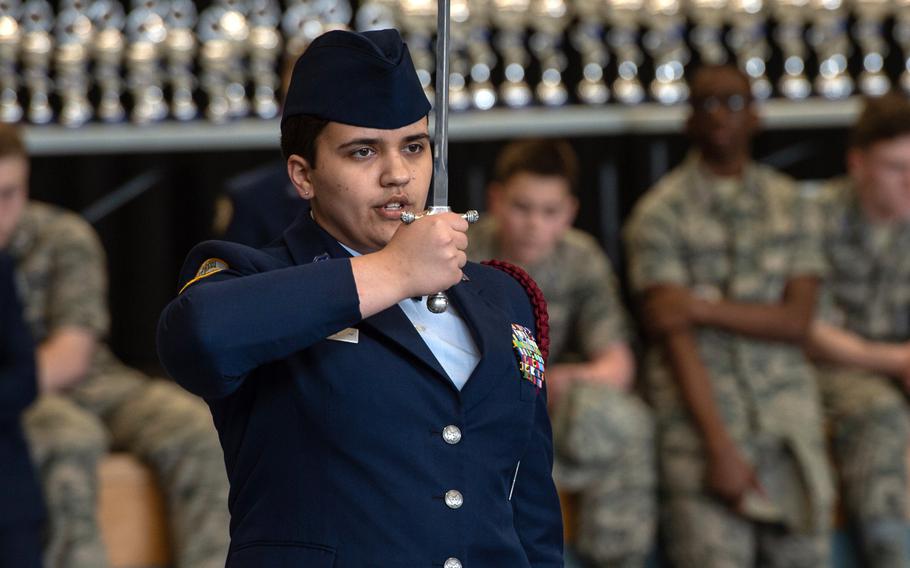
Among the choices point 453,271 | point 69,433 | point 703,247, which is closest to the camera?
point 453,271

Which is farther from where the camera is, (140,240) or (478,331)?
(140,240)

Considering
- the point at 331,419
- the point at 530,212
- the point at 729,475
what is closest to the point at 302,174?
the point at 331,419

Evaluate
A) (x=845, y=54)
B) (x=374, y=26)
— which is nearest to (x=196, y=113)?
(x=374, y=26)

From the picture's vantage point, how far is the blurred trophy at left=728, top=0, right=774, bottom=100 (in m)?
5.09

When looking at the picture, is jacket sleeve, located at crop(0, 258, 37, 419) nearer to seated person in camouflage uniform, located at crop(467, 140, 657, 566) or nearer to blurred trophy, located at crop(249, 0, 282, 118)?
seated person in camouflage uniform, located at crop(467, 140, 657, 566)

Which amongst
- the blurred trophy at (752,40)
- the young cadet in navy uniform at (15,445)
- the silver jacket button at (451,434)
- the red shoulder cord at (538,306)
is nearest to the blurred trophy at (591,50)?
the blurred trophy at (752,40)

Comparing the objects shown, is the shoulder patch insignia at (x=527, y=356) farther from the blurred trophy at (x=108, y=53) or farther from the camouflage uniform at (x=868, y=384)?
the blurred trophy at (x=108, y=53)

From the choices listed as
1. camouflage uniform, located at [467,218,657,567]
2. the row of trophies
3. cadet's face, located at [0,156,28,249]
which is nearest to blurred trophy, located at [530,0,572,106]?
the row of trophies

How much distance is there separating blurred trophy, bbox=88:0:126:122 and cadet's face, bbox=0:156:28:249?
115 centimetres

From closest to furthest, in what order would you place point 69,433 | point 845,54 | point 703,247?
1. point 69,433
2. point 703,247
3. point 845,54

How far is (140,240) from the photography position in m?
4.85

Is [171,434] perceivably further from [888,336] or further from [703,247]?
[888,336]

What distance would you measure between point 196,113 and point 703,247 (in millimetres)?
1762

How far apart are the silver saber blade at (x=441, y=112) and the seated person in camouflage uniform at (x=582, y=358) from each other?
7.01 ft
